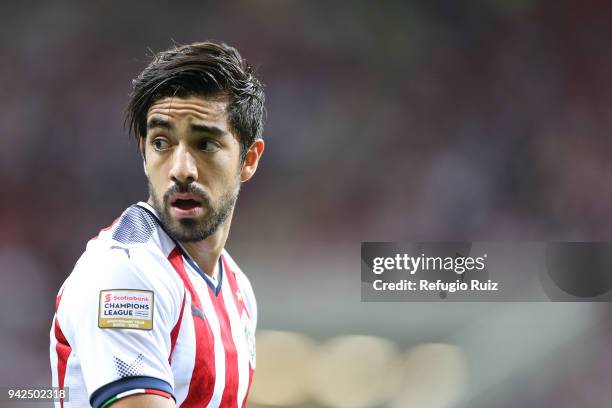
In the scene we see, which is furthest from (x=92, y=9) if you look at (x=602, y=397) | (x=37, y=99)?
(x=602, y=397)

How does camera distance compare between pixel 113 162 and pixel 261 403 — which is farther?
pixel 113 162

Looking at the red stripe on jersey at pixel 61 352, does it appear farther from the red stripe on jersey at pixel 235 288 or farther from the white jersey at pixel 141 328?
the red stripe on jersey at pixel 235 288

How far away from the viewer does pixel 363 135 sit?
5879 mm

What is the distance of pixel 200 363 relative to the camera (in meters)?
1.87

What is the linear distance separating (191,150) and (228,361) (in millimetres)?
588

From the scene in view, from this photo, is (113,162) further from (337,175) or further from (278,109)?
(337,175)

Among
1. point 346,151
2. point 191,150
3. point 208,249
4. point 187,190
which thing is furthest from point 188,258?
point 346,151

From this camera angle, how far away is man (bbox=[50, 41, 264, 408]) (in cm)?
169

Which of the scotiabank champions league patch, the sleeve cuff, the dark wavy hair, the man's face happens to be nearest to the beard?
the man's face

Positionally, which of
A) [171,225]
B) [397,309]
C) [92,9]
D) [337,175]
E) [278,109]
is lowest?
[171,225]

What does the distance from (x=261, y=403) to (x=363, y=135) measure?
2224 mm

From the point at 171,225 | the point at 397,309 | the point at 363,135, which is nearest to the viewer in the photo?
the point at 171,225

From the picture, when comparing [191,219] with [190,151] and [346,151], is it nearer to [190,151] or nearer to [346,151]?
[190,151]
